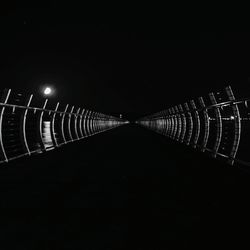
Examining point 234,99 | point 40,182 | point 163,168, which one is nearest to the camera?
point 40,182

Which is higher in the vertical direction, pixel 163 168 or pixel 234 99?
pixel 234 99

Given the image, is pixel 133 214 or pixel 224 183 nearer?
pixel 133 214

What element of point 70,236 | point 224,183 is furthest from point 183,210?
point 224,183

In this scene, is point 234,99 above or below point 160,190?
above

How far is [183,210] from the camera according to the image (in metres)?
4.37

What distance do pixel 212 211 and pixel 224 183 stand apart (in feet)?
6.78

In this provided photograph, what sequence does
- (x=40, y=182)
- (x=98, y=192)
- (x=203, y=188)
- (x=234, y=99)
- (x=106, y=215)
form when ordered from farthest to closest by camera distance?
(x=234, y=99) → (x=40, y=182) → (x=203, y=188) → (x=98, y=192) → (x=106, y=215)

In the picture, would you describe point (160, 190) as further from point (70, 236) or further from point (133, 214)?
point (70, 236)

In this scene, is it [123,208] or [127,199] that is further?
[127,199]

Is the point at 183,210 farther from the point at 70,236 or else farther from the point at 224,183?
the point at 224,183

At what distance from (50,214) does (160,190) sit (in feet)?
5.95

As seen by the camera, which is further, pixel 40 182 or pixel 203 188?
pixel 40 182

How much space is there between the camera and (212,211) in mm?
4359

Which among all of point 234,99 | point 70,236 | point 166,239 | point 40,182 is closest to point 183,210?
point 166,239
